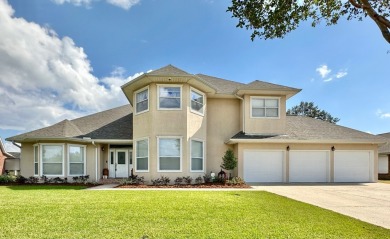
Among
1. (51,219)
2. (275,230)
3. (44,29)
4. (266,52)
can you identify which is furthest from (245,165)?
(44,29)

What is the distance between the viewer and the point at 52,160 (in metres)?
16.7

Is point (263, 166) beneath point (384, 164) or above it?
above

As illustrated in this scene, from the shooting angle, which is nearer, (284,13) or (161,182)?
(284,13)

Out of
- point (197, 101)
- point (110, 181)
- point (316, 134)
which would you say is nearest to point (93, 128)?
point (110, 181)

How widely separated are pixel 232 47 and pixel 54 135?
13.1 m

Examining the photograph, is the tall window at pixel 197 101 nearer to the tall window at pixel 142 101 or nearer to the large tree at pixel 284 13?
the tall window at pixel 142 101

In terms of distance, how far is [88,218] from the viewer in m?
6.55

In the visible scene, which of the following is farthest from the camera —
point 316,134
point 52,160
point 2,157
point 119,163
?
point 2,157

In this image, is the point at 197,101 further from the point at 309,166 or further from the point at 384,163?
the point at 384,163

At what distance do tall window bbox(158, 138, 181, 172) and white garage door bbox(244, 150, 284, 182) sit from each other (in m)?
4.66

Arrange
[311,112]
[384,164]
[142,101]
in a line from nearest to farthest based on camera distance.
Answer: [142,101] < [384,164] < [311,112]

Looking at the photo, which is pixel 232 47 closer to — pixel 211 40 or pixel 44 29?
pixel 211 40

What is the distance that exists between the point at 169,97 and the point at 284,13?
8416mm

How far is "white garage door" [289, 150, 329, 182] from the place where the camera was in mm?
17016
